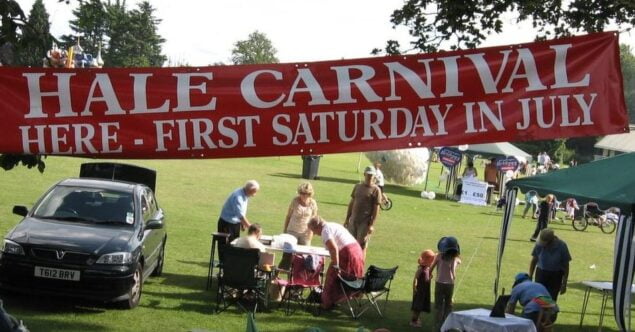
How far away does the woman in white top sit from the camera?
11.7 m

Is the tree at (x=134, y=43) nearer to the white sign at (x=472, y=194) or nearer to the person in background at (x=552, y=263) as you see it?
the white sign at (x=472, y=194)

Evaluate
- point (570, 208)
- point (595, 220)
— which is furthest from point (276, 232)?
point (570, 208)

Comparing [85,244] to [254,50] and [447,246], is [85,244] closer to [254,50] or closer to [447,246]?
[447,246]

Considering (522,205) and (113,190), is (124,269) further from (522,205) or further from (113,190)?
(522,205)

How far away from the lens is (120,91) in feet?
17.0

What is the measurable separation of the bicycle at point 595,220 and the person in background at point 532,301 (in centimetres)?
2166

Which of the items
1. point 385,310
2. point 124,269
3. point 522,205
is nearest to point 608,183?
point 385,310

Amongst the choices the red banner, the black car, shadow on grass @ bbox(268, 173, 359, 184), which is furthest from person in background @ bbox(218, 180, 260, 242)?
shadow on grass @ bbox(268, 173, 359, 184)

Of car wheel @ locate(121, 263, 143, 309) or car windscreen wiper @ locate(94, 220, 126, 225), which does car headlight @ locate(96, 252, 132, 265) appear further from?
car windscreen wiper @ locate(94, 220, 126, 225)

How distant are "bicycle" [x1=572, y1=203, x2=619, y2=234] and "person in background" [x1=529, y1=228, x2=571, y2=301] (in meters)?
19.0

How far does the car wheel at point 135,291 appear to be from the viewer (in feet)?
35.5

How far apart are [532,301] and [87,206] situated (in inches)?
242

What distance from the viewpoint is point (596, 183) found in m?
12.0

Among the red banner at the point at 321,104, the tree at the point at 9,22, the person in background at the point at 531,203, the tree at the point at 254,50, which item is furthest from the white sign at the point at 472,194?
the tree at the point at 254,50
